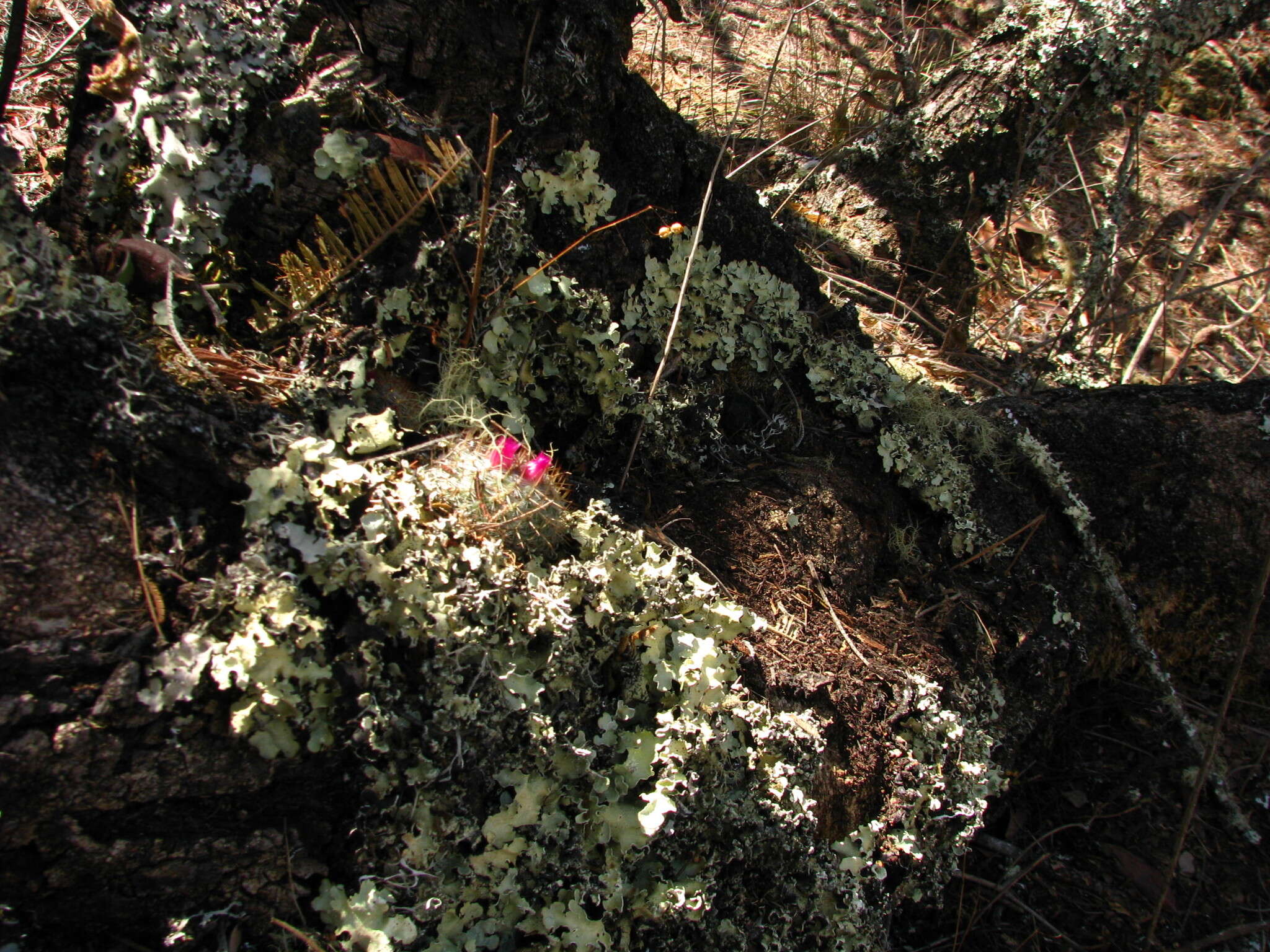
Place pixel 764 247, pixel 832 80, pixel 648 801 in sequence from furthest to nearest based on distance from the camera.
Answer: pixel 832 80 → pixel 764 247 → pixel 648 801

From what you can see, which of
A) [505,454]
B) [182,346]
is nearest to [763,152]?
[505,454]

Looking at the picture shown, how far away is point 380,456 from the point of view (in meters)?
1.51

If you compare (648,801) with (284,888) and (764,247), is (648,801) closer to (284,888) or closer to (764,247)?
(284,888)

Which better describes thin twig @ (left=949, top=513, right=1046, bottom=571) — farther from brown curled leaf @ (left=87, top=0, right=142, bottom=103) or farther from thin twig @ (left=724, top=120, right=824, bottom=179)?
brown curled leaf @ (left=87, top=0, right=142, bottom=103)

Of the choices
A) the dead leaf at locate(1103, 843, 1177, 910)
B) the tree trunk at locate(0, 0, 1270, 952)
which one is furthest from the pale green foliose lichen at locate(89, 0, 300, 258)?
the dead leaf at locate(1103, 843, 1177, 910)

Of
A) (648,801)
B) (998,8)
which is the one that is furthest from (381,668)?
(998,8)

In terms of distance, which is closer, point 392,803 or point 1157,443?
point 392,803

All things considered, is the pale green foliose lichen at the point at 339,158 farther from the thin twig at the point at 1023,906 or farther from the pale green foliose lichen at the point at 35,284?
the thin twig at the point at 1023,906

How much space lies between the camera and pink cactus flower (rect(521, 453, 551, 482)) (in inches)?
63.4

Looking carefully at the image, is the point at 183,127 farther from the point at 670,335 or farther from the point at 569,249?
the point at 670,335

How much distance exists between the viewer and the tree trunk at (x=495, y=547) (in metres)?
1.24

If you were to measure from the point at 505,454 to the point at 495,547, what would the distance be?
22 centimetres

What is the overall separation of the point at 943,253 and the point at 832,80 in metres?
1.41

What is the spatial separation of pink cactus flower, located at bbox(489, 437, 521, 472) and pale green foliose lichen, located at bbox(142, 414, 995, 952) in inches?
0.6
